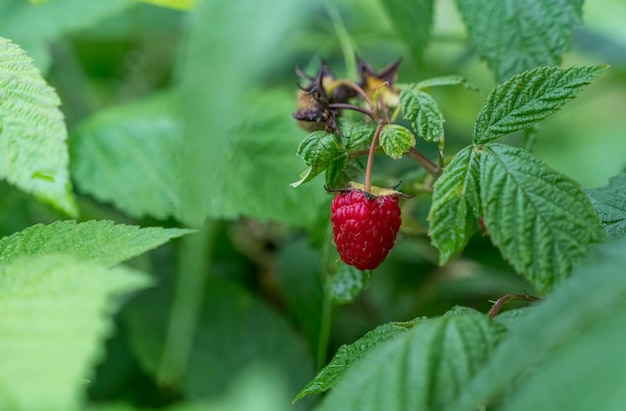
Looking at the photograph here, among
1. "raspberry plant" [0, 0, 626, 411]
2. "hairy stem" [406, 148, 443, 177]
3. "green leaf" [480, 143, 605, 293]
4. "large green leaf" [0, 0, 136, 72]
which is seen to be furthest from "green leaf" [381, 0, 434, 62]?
"large green leaf" [0, 0, 136, 72]

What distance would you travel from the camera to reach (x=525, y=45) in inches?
28.8

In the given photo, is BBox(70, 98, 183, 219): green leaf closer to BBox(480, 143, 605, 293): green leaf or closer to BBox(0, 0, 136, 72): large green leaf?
BBox(0, 0, 136, 72): large green leaf

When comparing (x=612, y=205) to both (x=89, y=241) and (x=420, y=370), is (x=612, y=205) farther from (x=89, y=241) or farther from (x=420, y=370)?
(x=89, y=241)

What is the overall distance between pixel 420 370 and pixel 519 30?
0.44 m

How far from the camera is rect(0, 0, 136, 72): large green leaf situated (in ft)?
3.57

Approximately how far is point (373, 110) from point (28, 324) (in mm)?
373

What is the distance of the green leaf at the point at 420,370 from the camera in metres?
0.43

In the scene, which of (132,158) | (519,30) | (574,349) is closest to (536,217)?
(574,349)

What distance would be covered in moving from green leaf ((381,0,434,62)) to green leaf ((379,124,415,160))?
316 mm

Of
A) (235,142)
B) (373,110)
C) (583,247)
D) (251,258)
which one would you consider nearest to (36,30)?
(235,142)

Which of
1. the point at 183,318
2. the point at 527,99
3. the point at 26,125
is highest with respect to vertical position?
the point at 527,99

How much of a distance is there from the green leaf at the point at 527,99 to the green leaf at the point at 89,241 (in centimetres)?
26

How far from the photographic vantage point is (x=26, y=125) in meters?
0.62

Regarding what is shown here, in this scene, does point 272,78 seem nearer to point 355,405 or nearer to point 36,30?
point 36,30
